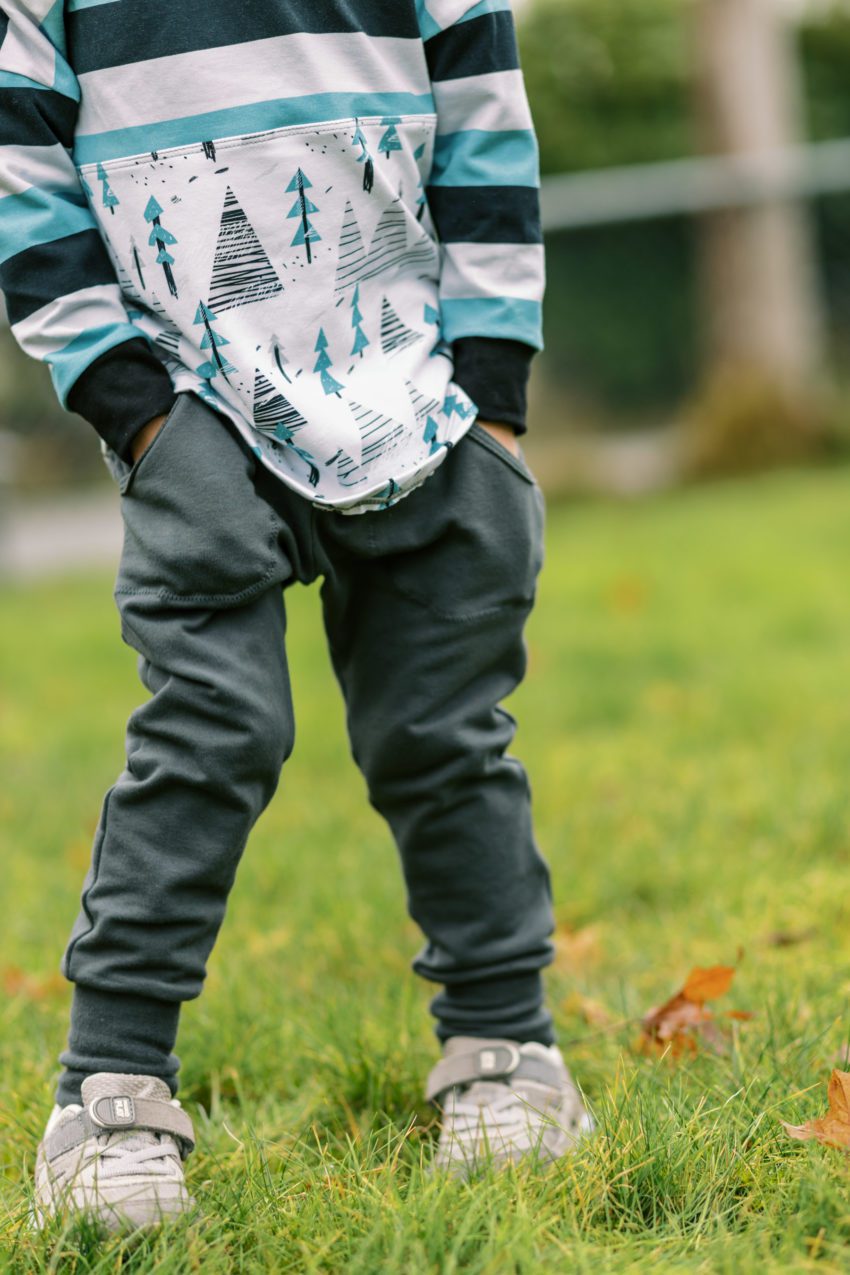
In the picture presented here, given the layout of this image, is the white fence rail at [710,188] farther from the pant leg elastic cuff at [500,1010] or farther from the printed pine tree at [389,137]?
the pant leg elastic cuff at [500,1010]

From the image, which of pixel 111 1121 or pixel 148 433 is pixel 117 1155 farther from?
pixel 148 433

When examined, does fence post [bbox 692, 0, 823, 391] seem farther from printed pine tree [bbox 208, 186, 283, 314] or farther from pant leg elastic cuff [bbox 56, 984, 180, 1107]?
pant leg elastic cuff [bbox 56, 984, 180, 1107]

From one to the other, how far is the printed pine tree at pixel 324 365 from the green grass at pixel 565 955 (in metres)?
0.89

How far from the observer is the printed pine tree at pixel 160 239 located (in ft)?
5.92

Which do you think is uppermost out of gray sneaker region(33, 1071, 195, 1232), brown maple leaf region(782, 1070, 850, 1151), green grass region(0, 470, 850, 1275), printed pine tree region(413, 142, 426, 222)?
printed pine tree region(413, 142, 426, 222)

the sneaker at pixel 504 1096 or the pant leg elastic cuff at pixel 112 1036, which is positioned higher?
the pant leg elastic cuff at pixel 112 1036

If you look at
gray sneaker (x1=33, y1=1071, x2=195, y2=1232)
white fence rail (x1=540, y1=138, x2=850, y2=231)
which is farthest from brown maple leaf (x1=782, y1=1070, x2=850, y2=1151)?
white fence rail (x1=540, y1=138, x2=850, y2=231)

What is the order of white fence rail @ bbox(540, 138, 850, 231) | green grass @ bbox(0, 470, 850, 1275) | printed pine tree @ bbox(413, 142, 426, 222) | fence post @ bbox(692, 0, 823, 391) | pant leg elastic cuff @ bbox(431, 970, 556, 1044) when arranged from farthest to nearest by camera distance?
fence post @ bbox(692, 0, 823, 391)
white fence rail @ bbox(540, 138, 850, 231)
pant leg elastic cuff @ bbox(431, 970, 556, 1044)
printed pine tree @ bbox(413, 142, 426, 222)
green grass @ bbox(0, 470, 850, 1275)

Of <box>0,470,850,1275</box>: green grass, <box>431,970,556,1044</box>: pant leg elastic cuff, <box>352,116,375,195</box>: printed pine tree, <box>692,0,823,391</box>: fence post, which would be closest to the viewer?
<box>0,470,850,1275</box>: green grass

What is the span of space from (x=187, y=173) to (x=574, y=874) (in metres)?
1.62

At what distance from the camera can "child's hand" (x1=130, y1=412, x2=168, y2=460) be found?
178 cm

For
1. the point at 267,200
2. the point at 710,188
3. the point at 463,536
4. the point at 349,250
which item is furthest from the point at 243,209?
the point at 710,188

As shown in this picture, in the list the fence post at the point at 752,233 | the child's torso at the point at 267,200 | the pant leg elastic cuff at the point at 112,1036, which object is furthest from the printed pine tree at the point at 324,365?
the fence post at the point at 752,233

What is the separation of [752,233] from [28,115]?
8724mm
